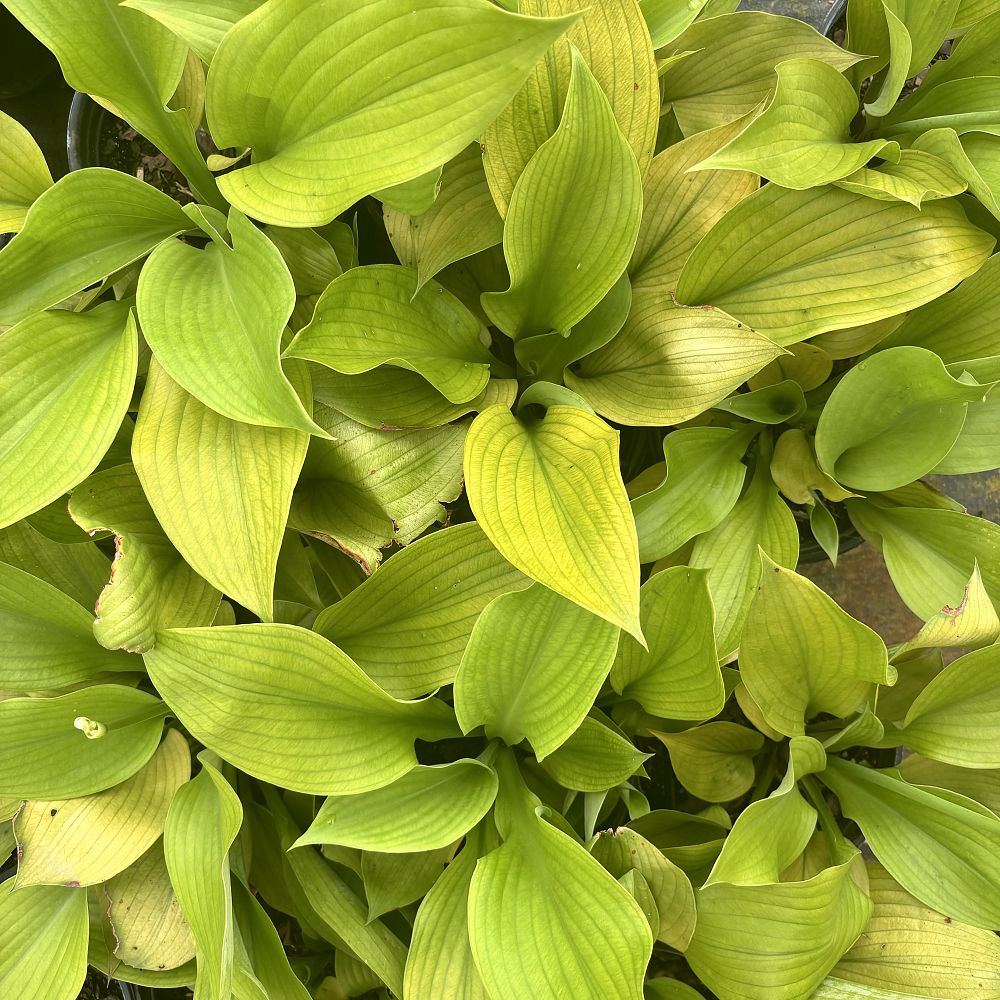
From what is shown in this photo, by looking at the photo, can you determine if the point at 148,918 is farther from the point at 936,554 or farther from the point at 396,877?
the point at 936,554

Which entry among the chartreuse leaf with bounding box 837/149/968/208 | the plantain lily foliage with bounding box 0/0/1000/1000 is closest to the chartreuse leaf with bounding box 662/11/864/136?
the plantain lily foliage with bounding box 0/0/1000/1000

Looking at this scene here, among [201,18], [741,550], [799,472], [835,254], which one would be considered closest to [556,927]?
[741,550]

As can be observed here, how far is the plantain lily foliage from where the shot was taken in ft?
1.85

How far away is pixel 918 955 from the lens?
72 cm

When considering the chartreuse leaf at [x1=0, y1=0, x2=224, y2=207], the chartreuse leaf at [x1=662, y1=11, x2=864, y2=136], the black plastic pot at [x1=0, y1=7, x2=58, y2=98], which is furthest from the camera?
the black plastic pot at [x1=0, y1=7, x2=58, y2=98]

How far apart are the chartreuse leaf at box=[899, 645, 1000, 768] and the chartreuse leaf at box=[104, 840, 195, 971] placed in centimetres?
64

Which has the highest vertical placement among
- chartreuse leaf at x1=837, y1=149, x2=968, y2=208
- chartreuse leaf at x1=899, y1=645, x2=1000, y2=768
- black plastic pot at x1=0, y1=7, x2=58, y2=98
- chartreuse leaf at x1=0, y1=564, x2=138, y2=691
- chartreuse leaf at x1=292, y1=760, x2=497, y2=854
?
black plastic pot at x1=0, y1=7, x2=58, y2=98

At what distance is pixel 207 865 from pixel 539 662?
0.92 feet

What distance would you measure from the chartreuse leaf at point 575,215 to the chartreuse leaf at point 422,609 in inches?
7.6

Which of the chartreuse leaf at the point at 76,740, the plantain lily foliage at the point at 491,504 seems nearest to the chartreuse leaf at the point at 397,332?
the plantain lily foliage at the point at 491,504

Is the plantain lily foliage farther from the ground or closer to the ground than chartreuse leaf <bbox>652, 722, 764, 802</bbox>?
farther from the ground

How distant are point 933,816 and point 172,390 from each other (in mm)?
687

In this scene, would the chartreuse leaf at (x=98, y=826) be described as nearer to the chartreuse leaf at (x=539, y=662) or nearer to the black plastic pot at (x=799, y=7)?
the chartreuse leaf at (x=539, y=662)

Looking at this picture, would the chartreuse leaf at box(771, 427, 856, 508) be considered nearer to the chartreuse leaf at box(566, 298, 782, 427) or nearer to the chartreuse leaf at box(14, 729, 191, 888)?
the chartreuse leaf at box(566, 298, 782, 427)
